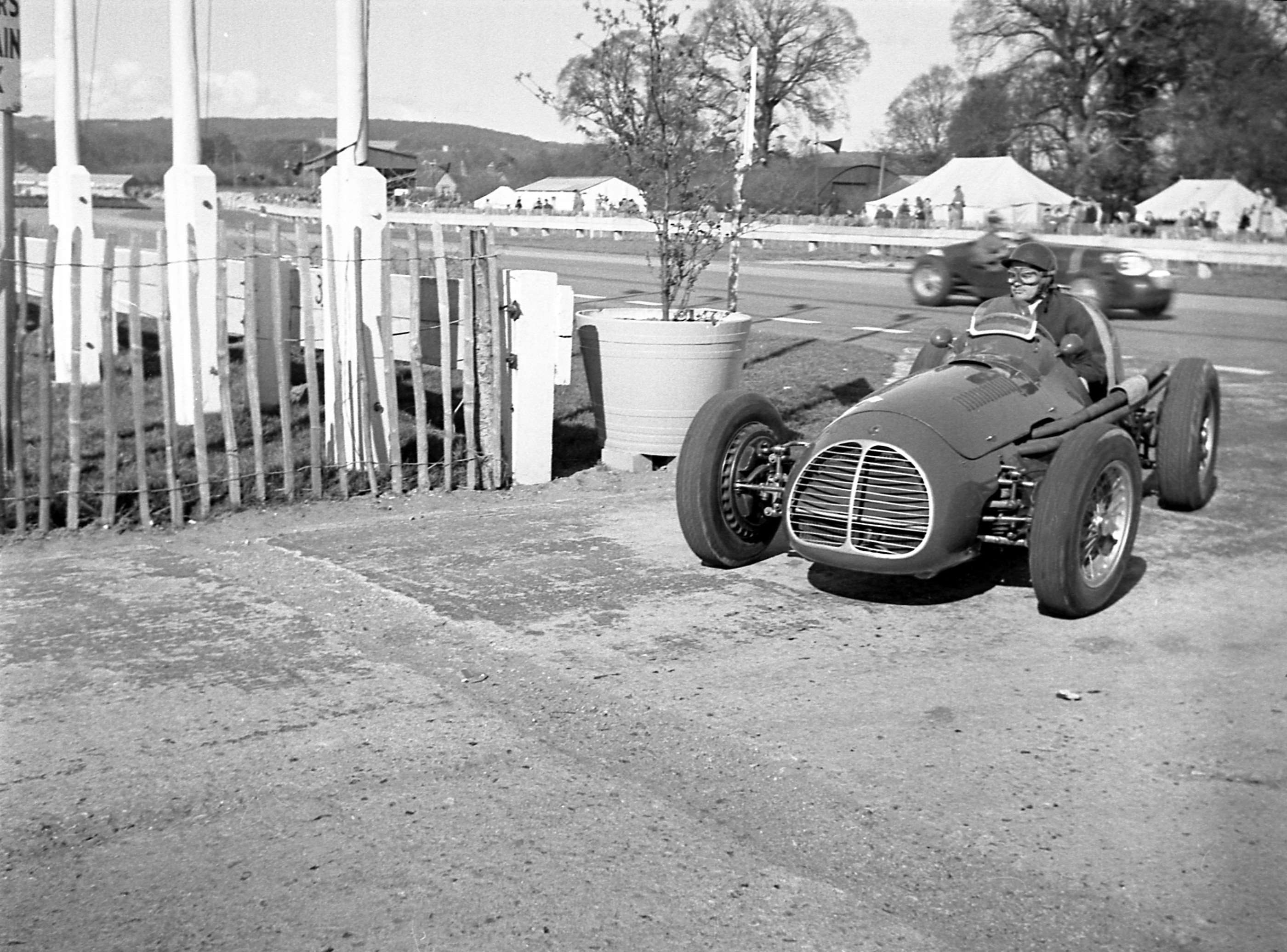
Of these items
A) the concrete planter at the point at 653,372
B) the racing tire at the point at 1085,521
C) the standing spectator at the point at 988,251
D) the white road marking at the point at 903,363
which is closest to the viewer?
the racing tire at the point at 1085,521

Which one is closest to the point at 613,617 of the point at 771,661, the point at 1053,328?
the point at 771,661

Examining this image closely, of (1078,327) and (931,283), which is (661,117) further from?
(931,283)

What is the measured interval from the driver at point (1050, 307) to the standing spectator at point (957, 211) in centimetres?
3290

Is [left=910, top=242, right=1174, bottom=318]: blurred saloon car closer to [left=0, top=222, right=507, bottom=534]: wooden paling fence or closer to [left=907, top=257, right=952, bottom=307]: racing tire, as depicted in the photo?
[left=907, top=257, right=952, bottom=307]: racing tire

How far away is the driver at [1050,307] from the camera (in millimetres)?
7605

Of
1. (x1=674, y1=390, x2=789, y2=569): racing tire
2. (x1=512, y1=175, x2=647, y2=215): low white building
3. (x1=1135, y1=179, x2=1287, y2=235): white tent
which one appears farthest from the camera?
(x1=512, y1=175, x2=647, y2=215): low white building

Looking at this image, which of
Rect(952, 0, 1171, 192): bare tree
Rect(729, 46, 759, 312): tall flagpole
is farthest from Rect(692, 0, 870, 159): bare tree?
Rect(952, 0, 1171, 192): bare tree

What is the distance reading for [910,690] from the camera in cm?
542

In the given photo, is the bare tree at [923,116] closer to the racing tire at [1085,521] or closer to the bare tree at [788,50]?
the bare tree at [788,50]

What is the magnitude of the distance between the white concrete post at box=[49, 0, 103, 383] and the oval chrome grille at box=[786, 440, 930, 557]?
314 inches

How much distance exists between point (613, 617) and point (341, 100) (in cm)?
435

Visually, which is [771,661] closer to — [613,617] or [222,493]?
[613,617]

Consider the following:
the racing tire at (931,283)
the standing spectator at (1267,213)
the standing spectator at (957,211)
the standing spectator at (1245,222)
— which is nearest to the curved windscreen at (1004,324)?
the racing tire at (931,283)

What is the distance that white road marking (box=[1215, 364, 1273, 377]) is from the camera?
14.7m
